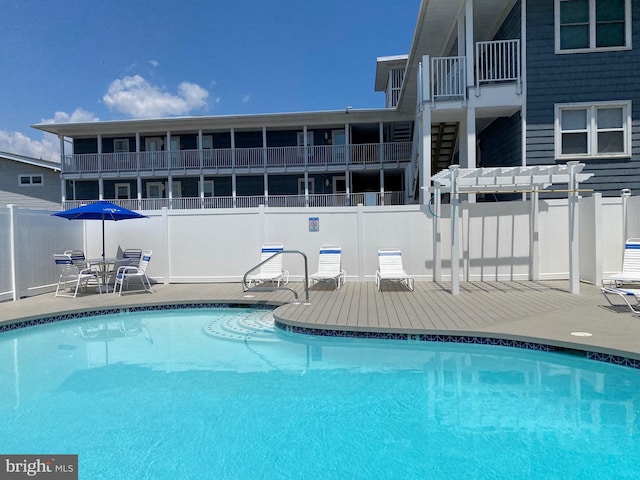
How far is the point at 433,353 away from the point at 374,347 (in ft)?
2.55

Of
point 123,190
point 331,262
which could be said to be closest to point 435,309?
point 331,262

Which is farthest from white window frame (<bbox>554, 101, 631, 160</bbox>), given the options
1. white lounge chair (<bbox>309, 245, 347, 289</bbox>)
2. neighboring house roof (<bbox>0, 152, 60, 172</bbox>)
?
neighboring house roof (<bbox>0, 152, 60, 172</bbox>)

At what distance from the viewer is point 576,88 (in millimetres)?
10617

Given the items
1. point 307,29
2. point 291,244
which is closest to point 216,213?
point 291,244

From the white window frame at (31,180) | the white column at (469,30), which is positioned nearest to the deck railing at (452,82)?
the white column at (469,30)

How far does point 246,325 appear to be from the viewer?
716 centimetres

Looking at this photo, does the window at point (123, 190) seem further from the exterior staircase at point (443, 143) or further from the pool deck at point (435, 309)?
the exterior staircase at point (443, 143)

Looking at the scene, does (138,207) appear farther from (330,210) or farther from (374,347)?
(374,347)

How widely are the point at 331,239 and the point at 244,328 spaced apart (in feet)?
12.6

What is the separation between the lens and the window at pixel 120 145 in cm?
2188

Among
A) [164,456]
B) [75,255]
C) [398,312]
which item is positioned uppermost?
[75,255]

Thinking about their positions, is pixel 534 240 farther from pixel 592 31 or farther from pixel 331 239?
pixel 592 31

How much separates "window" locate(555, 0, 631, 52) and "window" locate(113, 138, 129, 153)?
63.2 feet

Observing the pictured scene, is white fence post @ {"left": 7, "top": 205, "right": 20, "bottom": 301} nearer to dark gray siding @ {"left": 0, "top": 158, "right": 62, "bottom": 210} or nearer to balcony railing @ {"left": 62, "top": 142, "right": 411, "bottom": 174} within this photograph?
balcony railing @ {"left": 62, "top": 142, "right": 411, "bottom": 174}
